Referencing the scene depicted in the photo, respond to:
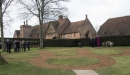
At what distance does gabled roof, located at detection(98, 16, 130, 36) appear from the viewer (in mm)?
42312

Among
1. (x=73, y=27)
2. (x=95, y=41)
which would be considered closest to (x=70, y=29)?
(x=73, y=27)

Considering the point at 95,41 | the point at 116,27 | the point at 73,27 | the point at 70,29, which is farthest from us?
the point at 70,29

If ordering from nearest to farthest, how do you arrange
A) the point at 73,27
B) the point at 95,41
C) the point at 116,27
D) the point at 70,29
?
the point at 95,41, the point at 116,27, the point at 73,27, the point at 70,29

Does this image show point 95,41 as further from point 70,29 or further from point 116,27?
point 70,29

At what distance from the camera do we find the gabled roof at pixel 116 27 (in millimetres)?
42312

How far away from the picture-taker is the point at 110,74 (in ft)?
35.6

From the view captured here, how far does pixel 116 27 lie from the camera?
44188mm

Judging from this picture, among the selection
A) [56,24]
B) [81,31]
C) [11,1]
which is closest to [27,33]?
[56,24]

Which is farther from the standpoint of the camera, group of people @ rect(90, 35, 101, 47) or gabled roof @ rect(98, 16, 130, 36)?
gabled roof @ rect(98, 16, 130, 36)

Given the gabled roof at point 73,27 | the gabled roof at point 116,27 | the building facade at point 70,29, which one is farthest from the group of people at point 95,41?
the gabled roof at point 73,27

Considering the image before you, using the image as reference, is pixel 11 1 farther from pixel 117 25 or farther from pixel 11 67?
pixel 117 25

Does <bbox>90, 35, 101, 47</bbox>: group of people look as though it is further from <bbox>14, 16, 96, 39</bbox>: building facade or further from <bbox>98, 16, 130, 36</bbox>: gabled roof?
<bbox>14, 16, 96, 39</bbox>: building facade

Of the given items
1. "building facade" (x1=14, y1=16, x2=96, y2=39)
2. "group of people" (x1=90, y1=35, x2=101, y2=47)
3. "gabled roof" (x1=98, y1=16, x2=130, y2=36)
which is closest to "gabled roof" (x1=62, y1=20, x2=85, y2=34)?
"building facade" (x1=14, y1=16, x2=96, y2=39)

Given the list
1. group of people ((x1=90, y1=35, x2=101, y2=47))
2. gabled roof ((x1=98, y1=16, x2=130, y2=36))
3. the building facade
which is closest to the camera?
group of people ((x1=90, y1=35, x2=101, y2=47))
